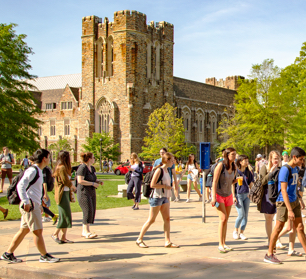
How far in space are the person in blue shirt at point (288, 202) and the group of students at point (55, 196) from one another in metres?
3.33

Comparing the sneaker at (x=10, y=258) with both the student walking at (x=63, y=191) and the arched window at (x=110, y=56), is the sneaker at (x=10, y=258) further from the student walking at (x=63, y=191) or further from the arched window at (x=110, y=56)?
the arched window at (x=110, y=56)

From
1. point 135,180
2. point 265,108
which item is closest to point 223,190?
point 135,180

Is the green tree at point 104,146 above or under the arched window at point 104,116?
under

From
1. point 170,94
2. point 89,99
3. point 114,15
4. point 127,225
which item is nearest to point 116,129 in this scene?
point 89,99

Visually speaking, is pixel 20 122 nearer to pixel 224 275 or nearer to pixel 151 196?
pixel 151 196

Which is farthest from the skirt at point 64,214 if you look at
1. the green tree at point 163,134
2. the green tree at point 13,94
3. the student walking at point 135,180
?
the green tree at point 163,134

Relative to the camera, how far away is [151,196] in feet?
25.5

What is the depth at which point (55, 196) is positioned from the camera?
819 centimetres

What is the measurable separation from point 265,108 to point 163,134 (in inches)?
465

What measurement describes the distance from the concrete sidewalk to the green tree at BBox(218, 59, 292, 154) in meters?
35.3

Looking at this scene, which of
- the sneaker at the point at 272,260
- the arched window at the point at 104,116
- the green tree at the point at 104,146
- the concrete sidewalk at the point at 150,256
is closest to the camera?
the concrete sidewalk at the point at 150,256

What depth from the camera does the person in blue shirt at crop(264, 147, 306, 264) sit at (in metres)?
6.36

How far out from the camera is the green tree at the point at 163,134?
48.3m

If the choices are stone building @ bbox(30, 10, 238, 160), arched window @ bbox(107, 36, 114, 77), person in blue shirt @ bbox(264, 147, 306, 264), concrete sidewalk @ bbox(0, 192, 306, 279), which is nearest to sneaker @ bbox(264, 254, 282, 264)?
person in blue shirt @ bbox(264, 147, 306, 264)
